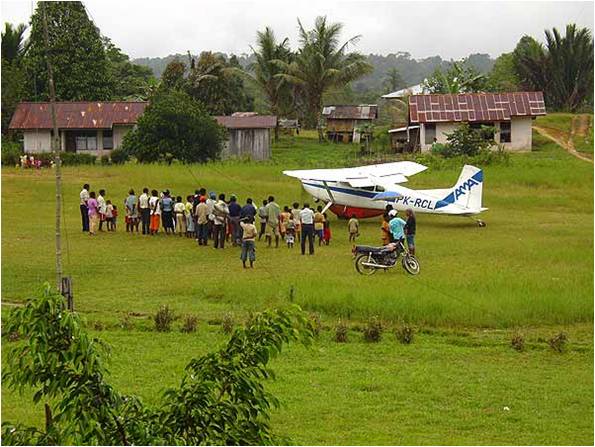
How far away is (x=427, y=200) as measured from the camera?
85.2 ft

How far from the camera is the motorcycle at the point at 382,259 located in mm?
18859

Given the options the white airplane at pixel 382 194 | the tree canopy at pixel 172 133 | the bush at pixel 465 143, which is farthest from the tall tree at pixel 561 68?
the white airplane at pixel 382 194

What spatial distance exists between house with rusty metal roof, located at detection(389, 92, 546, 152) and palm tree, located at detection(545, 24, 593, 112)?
12.6m

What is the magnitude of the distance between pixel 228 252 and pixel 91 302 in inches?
227

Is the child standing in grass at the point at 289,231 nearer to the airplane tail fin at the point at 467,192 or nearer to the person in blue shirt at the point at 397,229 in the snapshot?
the person in blue shirt at the point at 397,229

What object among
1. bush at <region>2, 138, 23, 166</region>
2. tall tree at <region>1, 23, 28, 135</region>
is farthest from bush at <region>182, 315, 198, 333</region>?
tall tree at <region>1, 23, 28, 135</region>

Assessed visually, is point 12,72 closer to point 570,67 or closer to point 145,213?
point 145,213

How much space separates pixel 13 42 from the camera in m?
50.7

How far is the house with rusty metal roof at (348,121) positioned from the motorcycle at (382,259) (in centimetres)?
3306

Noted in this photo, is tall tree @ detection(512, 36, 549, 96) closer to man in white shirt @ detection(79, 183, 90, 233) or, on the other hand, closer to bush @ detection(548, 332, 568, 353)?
man in white shirt @ detection(79, 183, 90, 233)

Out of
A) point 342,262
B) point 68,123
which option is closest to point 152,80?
point 68,123

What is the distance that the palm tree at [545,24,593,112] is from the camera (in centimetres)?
5575

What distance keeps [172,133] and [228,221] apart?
53.3 ft

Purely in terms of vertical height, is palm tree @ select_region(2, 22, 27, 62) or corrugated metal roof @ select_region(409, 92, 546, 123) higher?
palm tree @ select_region(2, 22, 27, 62)
